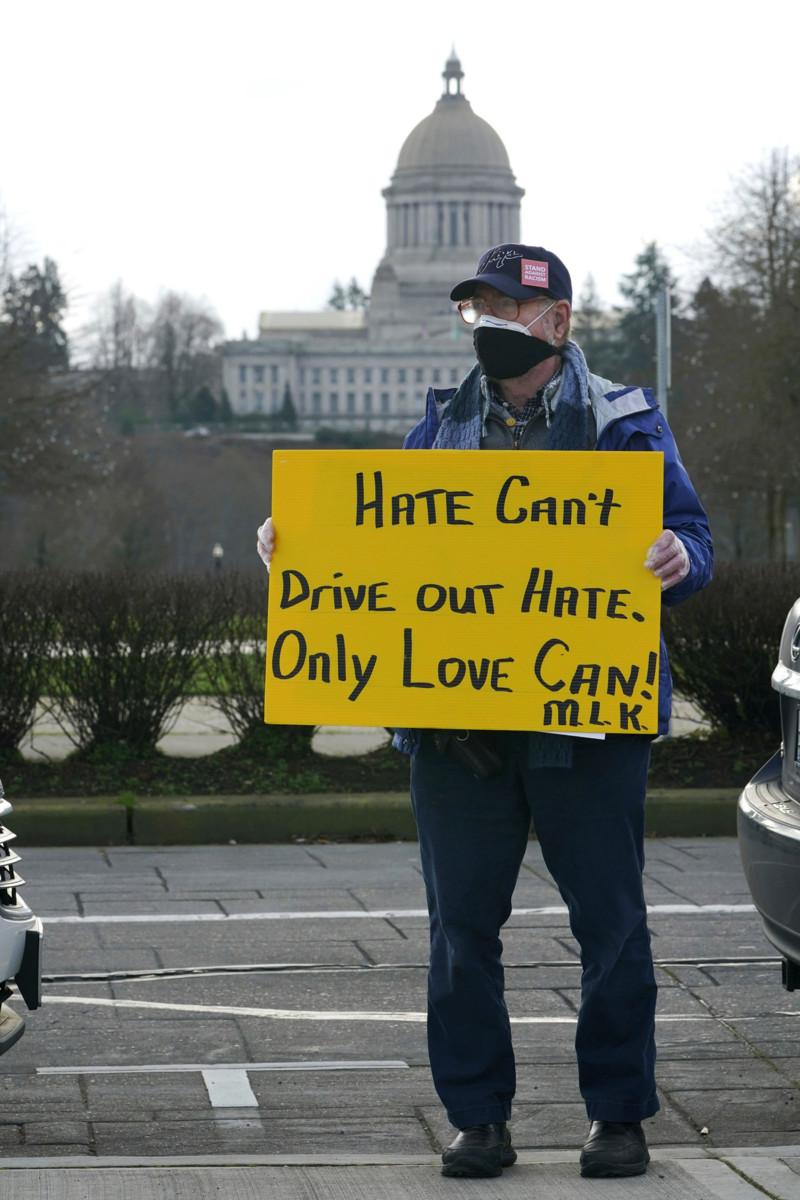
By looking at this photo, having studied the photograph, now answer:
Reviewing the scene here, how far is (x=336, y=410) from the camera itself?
17438 centimetres

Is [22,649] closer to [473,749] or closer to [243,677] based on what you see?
[243,677]

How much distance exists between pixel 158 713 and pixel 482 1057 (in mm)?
6851

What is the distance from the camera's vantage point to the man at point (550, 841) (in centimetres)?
434

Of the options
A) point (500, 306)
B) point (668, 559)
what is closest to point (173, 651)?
point (500, 306)

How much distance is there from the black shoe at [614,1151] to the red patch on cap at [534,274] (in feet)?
5.75

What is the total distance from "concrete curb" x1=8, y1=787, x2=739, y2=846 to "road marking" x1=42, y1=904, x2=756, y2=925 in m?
2.18

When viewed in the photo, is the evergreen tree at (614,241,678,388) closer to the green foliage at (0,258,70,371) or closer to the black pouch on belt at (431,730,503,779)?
the green foliage at (0,258,70,371)

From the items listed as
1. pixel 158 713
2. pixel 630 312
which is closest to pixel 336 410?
pixel 630 312

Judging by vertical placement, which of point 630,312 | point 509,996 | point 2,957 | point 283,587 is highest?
point 630,312

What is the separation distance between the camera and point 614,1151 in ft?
14.0

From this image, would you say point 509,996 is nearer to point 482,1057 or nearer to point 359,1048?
point 359,1048

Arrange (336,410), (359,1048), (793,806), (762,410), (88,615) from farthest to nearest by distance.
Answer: (336,410)
(762,410)
(88,615)
(359,1048)
(793,806)

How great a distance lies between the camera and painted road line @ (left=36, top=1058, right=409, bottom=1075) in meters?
5.27

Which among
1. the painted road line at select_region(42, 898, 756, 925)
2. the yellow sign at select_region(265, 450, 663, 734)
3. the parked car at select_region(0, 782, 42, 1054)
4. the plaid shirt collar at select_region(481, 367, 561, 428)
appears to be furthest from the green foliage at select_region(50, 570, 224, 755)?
the plaid shirt collar at select_region(481, 367, 561, 428)
